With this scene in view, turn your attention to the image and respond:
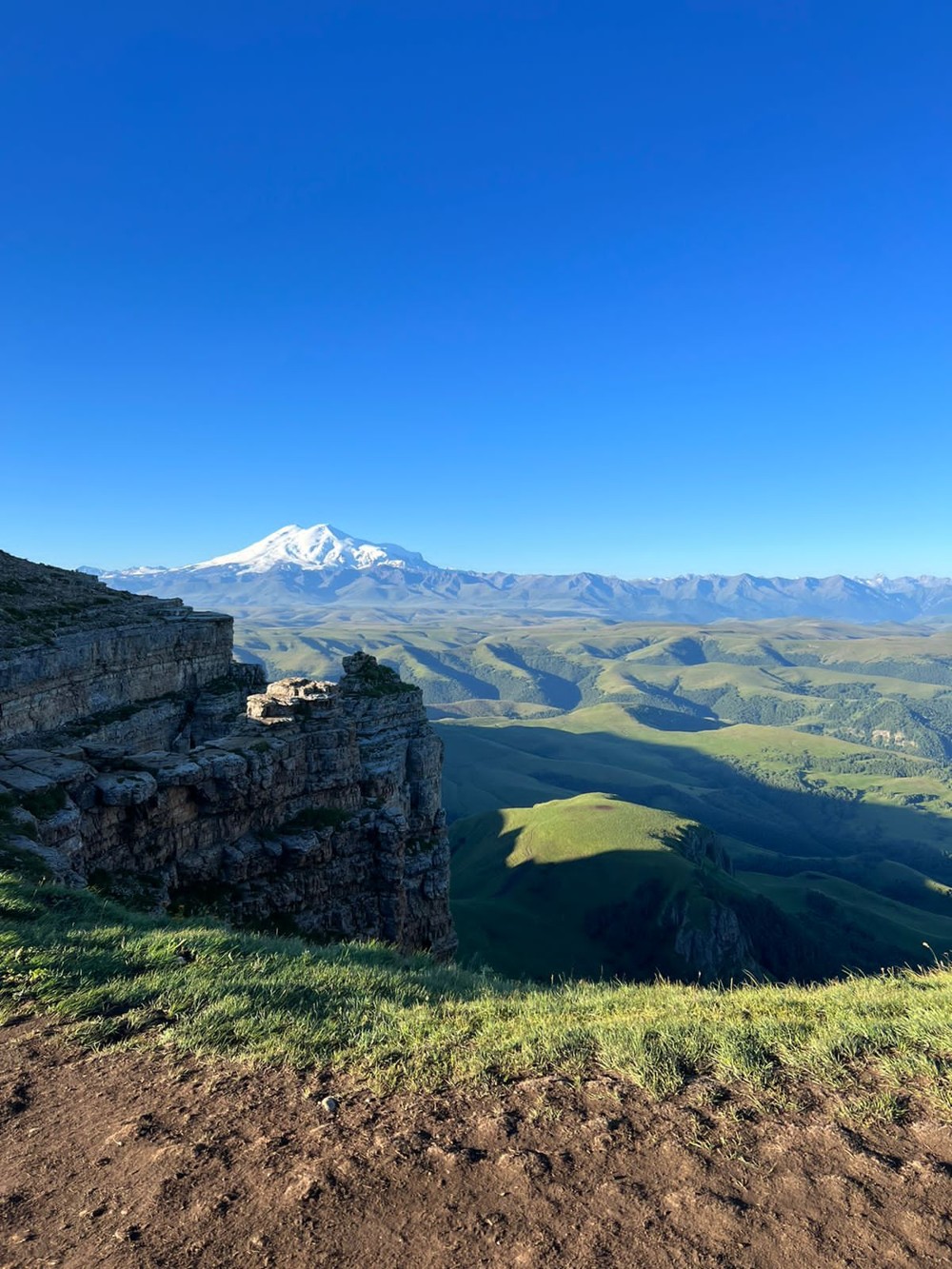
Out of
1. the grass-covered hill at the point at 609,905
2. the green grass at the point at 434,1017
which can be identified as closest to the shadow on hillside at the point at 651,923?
the grass-covered hill at the point at 609,905

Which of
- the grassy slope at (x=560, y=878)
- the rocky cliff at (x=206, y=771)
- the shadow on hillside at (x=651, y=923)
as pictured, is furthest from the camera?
the shadow on hillside at (x=651, y=923)

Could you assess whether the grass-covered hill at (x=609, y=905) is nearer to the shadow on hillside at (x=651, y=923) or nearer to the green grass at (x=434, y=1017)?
the shadow on hillside at (x=651, y=923)

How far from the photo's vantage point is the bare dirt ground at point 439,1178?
7.51 meters

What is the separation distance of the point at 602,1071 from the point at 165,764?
2078 centimetres

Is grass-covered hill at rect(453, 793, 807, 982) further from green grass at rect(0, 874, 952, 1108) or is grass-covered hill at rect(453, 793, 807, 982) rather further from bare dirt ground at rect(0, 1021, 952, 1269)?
bare dirt ground at rect(0, 1021, 952, 1269)

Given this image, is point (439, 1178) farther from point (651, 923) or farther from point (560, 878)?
point (560, 878)

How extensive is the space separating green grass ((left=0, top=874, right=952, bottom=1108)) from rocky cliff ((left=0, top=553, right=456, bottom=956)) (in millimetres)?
6906

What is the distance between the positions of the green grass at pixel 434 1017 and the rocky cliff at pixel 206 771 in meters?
6.91

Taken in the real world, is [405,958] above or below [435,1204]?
below

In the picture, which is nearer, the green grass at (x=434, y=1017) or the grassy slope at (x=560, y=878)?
the green grass at (x=434, y=1017)

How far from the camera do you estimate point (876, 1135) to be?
9.20 meters

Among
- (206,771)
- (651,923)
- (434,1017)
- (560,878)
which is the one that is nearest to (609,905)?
(651,923)

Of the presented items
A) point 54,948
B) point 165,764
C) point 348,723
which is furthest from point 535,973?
point 54,948

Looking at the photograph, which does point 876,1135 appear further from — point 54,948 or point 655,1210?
point 54,948
